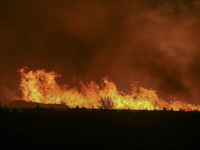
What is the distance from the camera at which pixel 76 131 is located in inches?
827

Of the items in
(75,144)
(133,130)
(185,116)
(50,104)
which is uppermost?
(50,104)

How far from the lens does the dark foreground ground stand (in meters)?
18.8

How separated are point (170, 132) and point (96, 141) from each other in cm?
768

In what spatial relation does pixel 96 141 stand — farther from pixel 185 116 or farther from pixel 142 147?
pixel 185 116

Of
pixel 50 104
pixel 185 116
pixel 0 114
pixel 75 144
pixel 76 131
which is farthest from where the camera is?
pixel 50 104

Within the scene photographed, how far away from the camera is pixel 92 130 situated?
846 inches

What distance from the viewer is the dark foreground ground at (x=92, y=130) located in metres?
18.8

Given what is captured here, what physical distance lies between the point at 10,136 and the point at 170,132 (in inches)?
573

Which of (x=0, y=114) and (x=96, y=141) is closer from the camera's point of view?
(x=96, y=141)

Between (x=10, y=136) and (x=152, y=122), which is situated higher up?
(x=152, y=122)

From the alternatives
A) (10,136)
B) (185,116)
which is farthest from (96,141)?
(185,116)

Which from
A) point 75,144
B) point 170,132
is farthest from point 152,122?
point 75,144

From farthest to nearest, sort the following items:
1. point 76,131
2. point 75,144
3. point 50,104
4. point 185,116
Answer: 1. point 50,104
2. point 185,116
3. point 76,131
4. point 75,144

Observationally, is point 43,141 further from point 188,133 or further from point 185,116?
point 185,116
